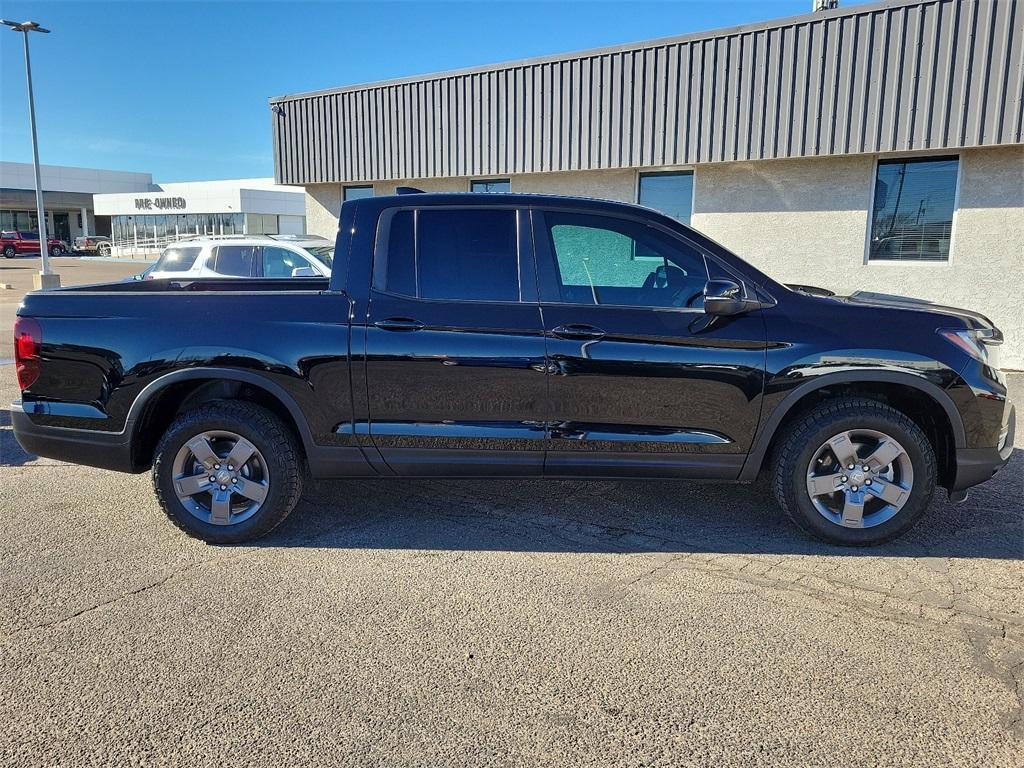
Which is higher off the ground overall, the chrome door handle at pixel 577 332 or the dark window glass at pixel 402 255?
the dark window glass at pixel 402 255

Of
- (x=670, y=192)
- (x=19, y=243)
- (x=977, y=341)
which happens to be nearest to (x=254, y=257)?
(x=670, y=192)

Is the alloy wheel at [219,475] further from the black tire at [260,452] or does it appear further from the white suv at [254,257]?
the white suv at [254,257]

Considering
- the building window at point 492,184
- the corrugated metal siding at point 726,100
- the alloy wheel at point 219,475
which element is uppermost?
the corrugated metal siding at point 726,100

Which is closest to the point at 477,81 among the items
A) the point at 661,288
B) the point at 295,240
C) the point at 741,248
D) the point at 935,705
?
the point at 295,240

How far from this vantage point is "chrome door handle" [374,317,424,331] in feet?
13.1

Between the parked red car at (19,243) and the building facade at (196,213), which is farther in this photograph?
the building facade at (196,213)

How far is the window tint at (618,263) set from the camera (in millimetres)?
4094

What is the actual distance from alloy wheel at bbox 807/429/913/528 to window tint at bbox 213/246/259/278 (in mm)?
9616

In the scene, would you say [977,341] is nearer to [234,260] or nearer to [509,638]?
[509,638]

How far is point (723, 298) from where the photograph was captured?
3.85m

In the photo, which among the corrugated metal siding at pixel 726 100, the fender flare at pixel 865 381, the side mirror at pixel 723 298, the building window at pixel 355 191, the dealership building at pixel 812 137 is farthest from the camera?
the building window at pixel 355 191

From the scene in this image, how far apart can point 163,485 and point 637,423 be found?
2.67 m

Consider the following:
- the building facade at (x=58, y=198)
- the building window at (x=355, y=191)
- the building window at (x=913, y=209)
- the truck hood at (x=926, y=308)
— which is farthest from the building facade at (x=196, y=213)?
the truck hood at (x=926, y=308)

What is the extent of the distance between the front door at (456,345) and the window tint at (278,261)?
24.8 ft
